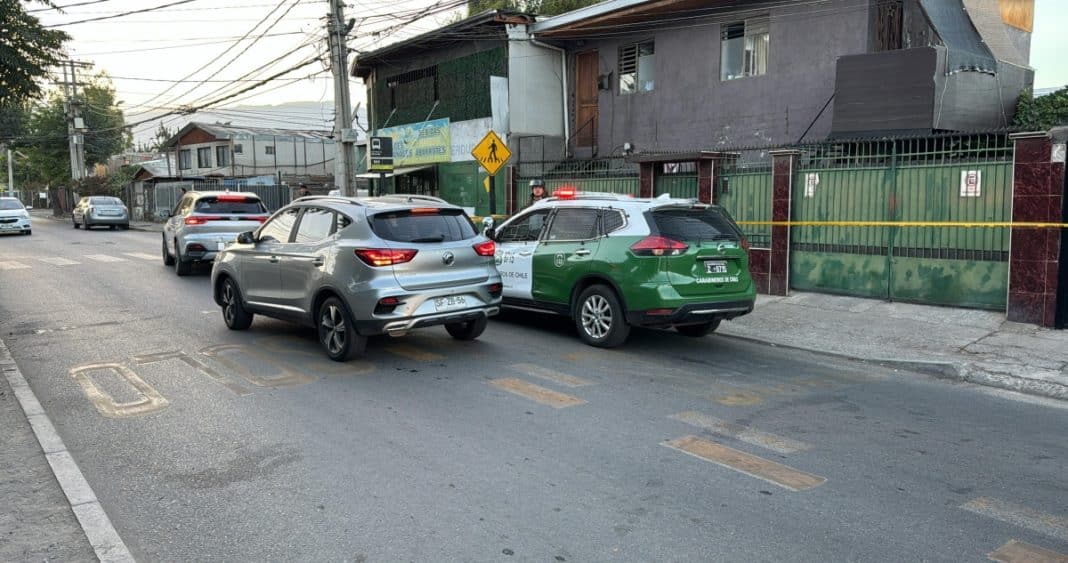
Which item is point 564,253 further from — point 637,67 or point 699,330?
point 637,67

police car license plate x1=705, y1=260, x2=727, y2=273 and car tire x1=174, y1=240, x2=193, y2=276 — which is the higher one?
police car license plate x1=705, y1=260, x2=727, y2=273

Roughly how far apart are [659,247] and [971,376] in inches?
136

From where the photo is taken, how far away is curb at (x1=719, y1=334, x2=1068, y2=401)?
7.68m

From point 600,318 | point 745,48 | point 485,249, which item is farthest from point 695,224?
point 745,48

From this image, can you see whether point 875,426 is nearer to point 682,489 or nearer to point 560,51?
point 682,489

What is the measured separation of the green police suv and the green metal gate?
3599mm

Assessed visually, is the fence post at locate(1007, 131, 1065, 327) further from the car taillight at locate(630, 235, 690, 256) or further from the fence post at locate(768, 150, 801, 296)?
the car taillight at locate(630, 235, 690, 256)

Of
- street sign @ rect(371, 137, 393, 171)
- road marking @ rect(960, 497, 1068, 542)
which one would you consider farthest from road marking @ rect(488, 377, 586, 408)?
street sign @ rect(371, 137, 393, 171)

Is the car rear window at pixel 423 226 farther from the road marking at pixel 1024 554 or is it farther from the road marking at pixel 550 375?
the road marking at pixel 1024 554

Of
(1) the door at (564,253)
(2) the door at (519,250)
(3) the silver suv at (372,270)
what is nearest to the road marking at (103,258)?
(3) the silver suv at (372,270)

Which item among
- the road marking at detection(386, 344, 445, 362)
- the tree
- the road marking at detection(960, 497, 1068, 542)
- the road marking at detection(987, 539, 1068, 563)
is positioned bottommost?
the road marking at detection(987, 539, 1068, 563)

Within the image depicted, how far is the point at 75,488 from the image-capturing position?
189 inches

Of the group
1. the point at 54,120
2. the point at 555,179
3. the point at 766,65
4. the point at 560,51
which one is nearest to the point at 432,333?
the point at 555,179

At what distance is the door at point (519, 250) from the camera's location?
1030 centimetres
